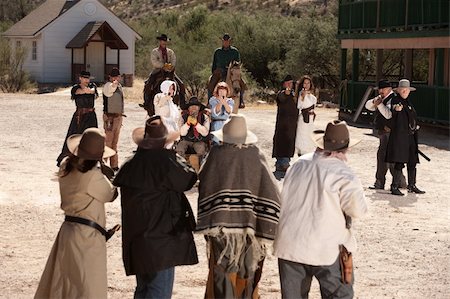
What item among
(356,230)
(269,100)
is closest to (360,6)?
(269,100)

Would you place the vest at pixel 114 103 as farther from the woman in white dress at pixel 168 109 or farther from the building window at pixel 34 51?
the building window at pixel 34 51

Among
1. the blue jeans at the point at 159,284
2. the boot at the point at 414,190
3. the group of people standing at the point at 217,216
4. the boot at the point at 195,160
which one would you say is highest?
the group of people standing at the point at 217,216

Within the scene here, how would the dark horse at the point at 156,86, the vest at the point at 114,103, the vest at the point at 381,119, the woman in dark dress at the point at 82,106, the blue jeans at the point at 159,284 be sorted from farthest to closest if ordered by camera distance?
the dark horse at the point at 156,86, the vest at the point at 114,103, the woman in dark dress at the point at 82,106, the vest at the point at 381,119, the blue jeans at the point at 159,284

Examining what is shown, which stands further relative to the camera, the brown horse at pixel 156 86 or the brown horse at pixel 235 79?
the brown horse at pixel 235 79

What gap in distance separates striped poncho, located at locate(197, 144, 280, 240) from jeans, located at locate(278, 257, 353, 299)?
0.93ft

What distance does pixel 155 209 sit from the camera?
7.36 m

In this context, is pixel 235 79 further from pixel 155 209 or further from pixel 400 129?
pixel 155 209

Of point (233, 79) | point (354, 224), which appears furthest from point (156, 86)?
point (354, 224)

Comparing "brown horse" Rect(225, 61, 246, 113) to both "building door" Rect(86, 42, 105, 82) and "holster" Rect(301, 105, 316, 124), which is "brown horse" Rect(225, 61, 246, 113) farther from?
"building door" Rect(86, 42, 105, 82)

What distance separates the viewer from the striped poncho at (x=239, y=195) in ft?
24.5

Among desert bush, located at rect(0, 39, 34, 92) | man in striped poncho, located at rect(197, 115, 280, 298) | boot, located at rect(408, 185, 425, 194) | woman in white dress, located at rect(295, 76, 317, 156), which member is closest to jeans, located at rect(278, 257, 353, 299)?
man in striped poncho, located at rect(197, 115, 280, 298)

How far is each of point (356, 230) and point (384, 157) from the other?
313 cm

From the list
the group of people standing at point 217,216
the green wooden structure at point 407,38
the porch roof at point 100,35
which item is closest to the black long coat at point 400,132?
the group of people standing at point 217,216

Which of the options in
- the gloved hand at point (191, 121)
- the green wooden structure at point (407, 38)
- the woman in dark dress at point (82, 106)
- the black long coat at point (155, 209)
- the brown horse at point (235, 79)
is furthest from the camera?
the green wooden structure at point (407, 38)
